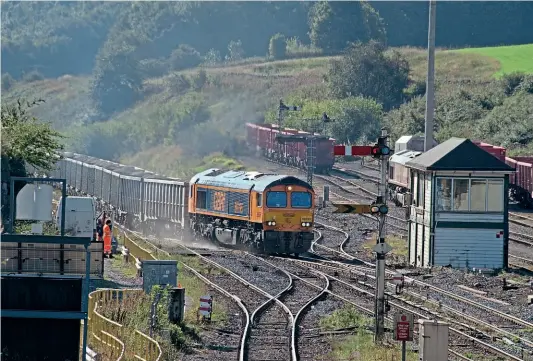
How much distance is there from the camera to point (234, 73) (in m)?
96.0

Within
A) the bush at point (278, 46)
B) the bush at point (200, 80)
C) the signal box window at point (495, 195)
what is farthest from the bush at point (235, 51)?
the signal box window at point (495, 195)

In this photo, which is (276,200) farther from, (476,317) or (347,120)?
(347,120)

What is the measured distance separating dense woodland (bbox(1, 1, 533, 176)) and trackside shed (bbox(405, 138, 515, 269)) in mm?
32353

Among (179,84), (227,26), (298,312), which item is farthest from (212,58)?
(298,312)

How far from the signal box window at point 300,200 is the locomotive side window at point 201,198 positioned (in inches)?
179

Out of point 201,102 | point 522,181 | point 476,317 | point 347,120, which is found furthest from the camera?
point 201,102

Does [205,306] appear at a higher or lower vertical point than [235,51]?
lower

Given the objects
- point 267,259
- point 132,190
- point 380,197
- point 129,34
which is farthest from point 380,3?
point 380,197

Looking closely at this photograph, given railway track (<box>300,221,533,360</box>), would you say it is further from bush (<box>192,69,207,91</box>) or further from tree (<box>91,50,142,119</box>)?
tree (<box>91,50,142,119</box>)

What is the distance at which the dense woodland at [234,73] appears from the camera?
72250 mm

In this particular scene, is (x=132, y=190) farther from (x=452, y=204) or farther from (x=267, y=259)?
(x=452, y=204)

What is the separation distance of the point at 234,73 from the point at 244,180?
200 ft

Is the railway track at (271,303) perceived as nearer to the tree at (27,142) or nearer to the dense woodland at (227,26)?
the tree at (27,142)

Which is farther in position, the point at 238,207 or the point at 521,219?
the point at 521,219
